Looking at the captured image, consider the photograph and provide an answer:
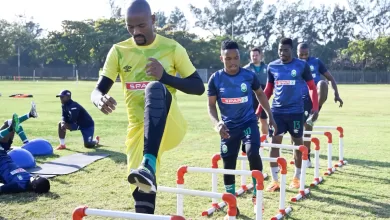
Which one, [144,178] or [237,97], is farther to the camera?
[237,97]

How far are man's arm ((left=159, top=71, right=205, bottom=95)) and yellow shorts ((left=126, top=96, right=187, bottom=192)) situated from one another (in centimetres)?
17

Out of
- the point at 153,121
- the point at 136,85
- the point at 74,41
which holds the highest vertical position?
the point at 74,41

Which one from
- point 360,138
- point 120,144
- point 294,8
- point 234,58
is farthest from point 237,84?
point 294,8

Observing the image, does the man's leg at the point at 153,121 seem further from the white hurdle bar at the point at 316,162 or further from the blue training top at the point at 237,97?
the white hurdle bar at the point at 316,162

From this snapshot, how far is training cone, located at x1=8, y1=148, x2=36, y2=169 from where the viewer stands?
377 inches

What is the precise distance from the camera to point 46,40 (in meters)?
87.9

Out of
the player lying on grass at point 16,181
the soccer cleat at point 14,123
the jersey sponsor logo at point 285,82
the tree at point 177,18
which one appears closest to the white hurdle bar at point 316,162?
the jersey sponsor logo at point 285,82

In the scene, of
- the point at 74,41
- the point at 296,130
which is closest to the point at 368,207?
the point at 296,130

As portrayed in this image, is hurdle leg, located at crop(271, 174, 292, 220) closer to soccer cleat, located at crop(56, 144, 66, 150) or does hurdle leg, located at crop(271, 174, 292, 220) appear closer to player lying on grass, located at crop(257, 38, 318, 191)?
player lying on grass, located at crop(257, 38, 318, 191)

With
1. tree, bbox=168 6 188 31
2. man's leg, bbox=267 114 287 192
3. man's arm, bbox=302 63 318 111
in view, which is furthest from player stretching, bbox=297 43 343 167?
tree, bbox=168 6 188 31

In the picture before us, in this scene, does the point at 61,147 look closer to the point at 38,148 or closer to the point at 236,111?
the point at 38,148

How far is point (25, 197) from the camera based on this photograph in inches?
307

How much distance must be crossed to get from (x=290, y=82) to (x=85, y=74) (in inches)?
3110

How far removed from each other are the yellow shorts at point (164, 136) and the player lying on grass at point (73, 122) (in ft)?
27.3
